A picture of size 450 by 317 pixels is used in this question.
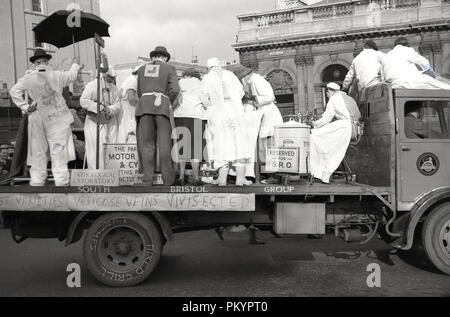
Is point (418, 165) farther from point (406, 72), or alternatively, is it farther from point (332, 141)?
point (406, 72)

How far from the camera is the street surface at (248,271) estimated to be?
16.5 feet

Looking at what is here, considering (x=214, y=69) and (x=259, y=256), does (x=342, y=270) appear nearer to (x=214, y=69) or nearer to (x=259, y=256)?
(x=259, y=256)

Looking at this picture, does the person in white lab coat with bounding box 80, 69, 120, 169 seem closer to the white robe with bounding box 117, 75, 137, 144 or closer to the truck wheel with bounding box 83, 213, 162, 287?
the white robe with bounding box 117, 75, 137, 144

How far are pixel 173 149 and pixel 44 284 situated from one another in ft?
7.40

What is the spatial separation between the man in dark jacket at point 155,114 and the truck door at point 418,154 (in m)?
2.68

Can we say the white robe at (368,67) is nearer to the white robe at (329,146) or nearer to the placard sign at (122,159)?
the white robe at (329,146)

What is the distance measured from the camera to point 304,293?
490cm

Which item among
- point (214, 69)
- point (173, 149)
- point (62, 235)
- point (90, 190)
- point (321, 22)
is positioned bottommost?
point (62, 235)

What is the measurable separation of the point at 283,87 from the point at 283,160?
27.4m

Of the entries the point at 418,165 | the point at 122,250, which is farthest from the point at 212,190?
the point at 418,165

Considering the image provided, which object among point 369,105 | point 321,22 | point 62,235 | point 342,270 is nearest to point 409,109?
point 369,105

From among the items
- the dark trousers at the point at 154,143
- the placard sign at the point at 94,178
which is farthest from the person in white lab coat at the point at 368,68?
the placard sign at the point at 94,178

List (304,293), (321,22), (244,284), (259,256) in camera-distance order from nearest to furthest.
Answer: (304,293)
(244,284)
(259,256)
(321,22)
